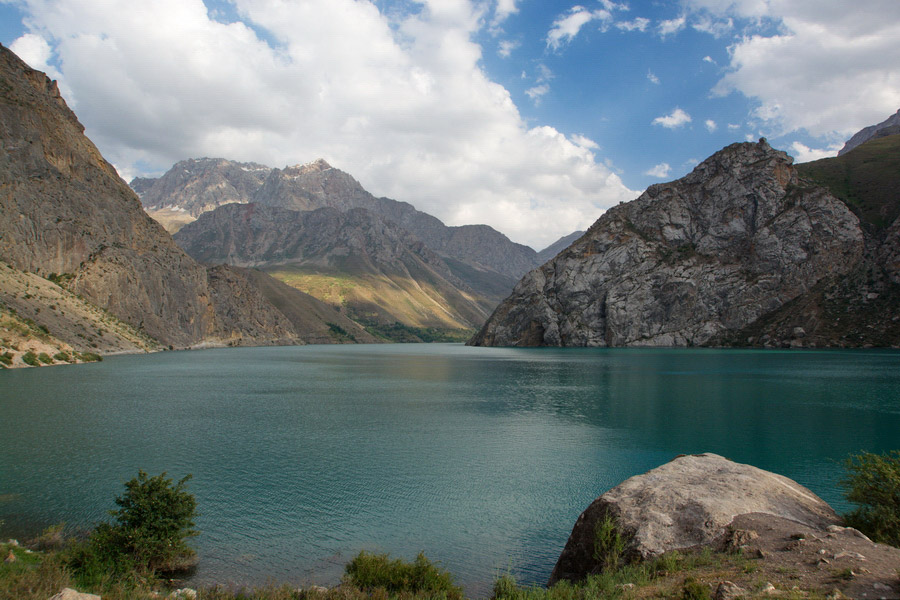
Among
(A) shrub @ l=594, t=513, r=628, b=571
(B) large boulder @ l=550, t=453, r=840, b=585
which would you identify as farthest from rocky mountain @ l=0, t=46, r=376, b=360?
(A) shrub @ l=594, t=513, r=628, b=571

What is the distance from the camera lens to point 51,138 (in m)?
130

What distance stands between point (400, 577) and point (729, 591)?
8008 mm

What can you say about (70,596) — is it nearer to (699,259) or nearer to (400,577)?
(400,577)

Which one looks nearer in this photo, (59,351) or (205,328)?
(59,351)

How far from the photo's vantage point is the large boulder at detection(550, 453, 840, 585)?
43.3 ft

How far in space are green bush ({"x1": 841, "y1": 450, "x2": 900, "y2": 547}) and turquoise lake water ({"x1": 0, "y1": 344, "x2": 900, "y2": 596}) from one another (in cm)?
849

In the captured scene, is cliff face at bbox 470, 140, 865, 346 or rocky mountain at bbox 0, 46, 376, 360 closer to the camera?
rocky mountain at bbox 0, 46, 376, 360

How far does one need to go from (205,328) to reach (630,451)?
186059mm

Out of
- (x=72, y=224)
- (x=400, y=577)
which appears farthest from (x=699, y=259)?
(x=72, y=224)

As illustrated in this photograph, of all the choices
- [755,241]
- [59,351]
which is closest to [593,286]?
[755,241]

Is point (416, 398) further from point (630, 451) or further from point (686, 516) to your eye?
point (686, 516)

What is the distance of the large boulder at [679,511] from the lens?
1320cm

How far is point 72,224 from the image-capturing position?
12525cm

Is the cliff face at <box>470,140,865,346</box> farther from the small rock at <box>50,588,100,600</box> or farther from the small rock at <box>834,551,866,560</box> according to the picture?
the small rock at <box>50,588,100,600</box>
